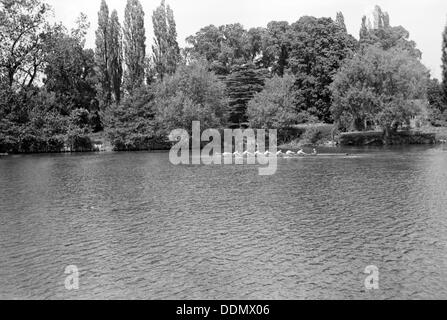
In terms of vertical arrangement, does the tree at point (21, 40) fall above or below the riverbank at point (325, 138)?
above

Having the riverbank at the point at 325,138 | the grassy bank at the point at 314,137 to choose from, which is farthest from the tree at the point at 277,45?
the grassy bank at the point at 314,137

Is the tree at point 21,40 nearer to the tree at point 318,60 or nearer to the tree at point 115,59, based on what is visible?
the tree at point 115,59

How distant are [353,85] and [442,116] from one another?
17.1 meters

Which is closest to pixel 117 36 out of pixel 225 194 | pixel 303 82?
pixel 303 82

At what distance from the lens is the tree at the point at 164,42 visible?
6938 centimetres

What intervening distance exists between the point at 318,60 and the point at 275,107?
11355mm

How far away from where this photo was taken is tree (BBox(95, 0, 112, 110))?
6488 cm

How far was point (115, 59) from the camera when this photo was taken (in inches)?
2566

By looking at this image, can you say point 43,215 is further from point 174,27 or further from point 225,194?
point 174,27

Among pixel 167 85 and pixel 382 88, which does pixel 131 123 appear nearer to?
pixel 167 85

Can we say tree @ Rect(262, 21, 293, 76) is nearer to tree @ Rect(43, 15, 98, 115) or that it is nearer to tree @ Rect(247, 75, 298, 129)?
tree @ Rect(247, 75, 298, 129)

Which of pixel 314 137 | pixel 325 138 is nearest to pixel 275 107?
pixel 314 137

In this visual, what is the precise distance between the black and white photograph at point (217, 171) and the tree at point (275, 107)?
218 millimetres

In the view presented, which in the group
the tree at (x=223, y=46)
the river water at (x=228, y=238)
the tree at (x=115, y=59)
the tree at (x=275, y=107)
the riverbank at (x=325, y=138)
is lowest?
the river water at (x=228, y=238)
